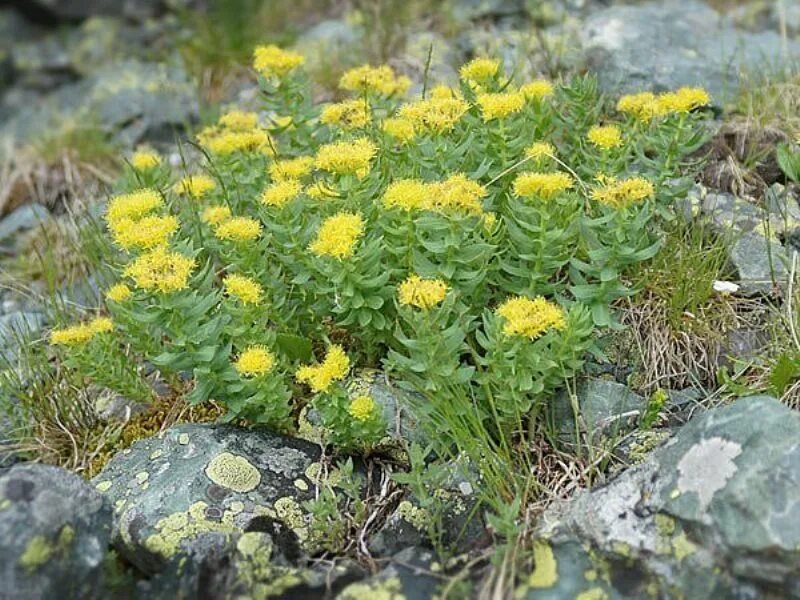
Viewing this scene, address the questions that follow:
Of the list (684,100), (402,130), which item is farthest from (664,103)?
(402,130)

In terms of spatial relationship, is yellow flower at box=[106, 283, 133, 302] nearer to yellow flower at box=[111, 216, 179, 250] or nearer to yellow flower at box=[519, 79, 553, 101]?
yellow flower at box=[111, 216, 179, 250]

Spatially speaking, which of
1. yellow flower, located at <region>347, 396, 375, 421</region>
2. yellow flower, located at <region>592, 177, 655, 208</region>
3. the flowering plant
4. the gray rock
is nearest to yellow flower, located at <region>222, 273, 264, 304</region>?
the flowering plant

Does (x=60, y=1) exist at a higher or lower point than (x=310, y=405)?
higher

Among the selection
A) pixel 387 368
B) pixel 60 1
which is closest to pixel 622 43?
pixel 387 368

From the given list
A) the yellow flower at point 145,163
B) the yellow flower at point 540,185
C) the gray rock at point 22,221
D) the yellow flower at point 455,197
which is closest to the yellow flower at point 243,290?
the yellow flower at point 455,197

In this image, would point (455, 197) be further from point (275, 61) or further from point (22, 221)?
point (22, 221)

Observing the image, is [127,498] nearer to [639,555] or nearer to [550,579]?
[550,579]

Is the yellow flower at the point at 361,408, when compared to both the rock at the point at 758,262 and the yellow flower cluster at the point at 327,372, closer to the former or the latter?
the yellow flower cluster at the point at 327,372

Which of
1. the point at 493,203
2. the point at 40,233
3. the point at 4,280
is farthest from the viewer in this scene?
the point at 40,233
